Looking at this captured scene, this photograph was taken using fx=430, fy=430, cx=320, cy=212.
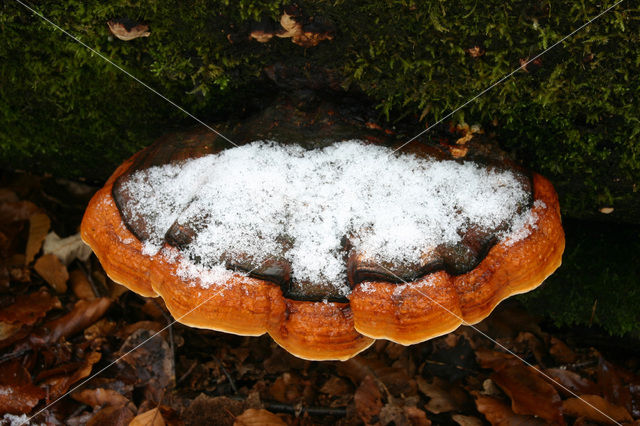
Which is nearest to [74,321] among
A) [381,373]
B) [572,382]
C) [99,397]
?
[99,397]

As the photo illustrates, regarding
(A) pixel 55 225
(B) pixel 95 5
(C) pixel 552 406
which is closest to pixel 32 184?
(A) pixel 55 225

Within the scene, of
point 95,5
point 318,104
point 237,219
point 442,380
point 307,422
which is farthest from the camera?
point 442,380

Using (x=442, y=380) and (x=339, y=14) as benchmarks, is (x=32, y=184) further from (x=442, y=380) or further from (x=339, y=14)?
(x=442, y=380)

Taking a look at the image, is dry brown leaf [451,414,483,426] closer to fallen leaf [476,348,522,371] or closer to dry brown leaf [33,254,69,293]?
fallen leaf [476,348,522,371]

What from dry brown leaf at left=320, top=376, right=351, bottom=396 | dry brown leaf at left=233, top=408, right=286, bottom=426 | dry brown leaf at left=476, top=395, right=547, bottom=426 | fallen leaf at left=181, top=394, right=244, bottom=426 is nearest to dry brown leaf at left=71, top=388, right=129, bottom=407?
fallen leaf at left=181, top=394, right=244, bottom=426

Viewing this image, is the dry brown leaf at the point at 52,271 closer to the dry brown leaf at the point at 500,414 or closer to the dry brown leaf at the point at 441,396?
the dry brown leaf at the point at 441,396

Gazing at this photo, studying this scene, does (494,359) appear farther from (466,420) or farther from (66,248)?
(66,248)
